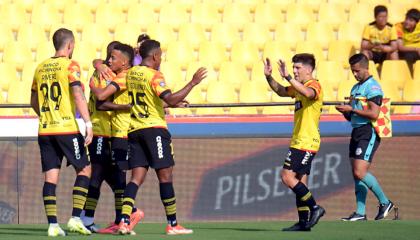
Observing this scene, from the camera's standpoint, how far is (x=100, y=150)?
1138 centimetres

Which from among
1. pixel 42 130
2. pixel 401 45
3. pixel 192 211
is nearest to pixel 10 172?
pixel 192 211

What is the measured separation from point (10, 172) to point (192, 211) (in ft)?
7.59

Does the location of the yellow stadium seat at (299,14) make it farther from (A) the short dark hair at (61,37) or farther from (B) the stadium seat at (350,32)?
(A) the short dark hair at (61,37)

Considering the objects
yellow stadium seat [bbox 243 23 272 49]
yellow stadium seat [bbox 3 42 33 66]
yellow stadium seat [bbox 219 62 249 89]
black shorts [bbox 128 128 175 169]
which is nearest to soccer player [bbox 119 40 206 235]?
black shorts [bbox 128 128 175 169]

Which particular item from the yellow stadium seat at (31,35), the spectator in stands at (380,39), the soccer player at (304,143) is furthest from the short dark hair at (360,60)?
the yellow stadium seat at (31,35)

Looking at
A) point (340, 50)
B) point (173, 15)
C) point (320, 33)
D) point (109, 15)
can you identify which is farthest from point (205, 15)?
point (340, 50)

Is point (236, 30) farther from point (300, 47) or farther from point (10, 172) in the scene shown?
point (10, 172)

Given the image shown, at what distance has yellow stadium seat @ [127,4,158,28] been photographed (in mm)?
17938

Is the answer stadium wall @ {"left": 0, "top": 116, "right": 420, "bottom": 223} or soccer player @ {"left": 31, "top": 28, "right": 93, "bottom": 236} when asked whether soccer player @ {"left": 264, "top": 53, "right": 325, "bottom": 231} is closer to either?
soccer player @ {"left": 31, "top": 28, "right": 93, "bottom": 236}

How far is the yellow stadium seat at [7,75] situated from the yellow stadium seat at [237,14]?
11.9ft

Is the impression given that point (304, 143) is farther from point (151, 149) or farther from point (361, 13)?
point (361, 13)

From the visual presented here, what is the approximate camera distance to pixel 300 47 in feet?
57.0

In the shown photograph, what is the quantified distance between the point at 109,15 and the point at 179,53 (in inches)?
63.3

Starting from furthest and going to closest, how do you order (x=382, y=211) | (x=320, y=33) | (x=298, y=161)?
(x=320, y=33), (x=382, y=211), (x=298, y=161)
